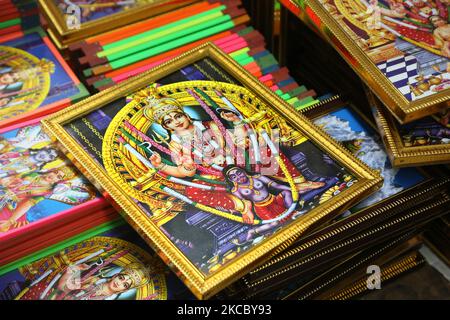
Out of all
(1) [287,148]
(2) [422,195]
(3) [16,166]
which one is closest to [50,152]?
(3) [16,166]

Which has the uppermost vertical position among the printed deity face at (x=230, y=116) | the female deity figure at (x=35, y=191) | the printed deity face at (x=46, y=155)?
the printed deity face at (x=230, y=116)

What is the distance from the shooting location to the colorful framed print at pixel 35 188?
2398 millimetres

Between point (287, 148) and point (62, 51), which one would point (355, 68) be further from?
point (62, 51)

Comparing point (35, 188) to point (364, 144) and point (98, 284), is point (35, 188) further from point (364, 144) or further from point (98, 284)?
point (364, 144)

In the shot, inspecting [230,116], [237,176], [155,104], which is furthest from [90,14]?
[237,176]

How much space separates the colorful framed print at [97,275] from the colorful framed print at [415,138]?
3.31 ft

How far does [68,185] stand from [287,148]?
91 centimetres

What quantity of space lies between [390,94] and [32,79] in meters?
1.68

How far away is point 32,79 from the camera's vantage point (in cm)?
299

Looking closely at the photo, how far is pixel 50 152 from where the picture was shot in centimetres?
268

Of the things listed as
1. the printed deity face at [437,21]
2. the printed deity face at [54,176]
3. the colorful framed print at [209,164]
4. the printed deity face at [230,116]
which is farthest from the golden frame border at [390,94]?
the printed deity face at [54,176]

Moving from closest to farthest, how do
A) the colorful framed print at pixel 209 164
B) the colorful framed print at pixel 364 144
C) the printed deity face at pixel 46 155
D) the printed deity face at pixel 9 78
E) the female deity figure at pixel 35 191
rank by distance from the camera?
the colorful framed print at pixel 209 164 → the female deity figure at pixel 35 191 → the colorful framed print at pixel 364 144 → the printed deity face at pixel 46 155 → the printed deity face at pixel 9 78

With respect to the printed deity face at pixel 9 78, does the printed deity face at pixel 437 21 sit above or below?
above

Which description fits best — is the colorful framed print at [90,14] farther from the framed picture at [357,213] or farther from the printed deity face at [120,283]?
the printed deity face at [120,283]
